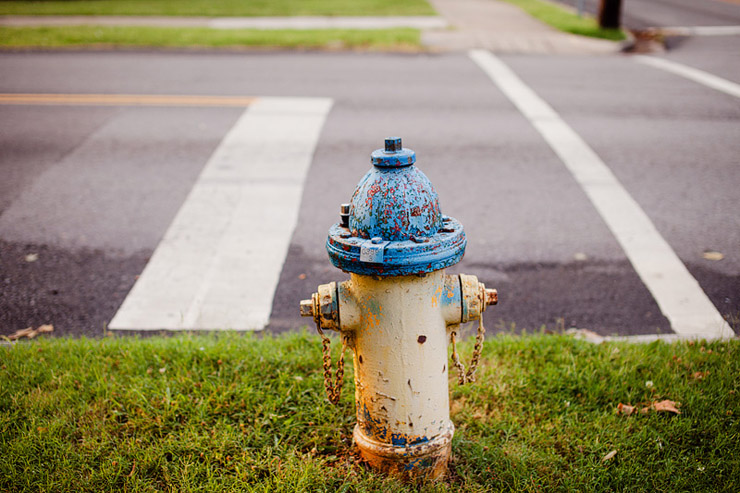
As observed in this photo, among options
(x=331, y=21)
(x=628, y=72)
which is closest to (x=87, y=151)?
(x=628, y=72)

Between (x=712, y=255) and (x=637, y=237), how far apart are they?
53 centimetres

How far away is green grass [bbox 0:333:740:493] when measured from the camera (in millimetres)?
2590

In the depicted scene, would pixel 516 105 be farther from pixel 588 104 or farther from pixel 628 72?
pixel 628 72

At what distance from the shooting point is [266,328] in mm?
3875

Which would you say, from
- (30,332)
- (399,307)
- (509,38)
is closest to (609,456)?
(399,307)

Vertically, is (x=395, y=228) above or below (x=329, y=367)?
above

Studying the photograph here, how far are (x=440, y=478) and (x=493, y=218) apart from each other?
3.04m

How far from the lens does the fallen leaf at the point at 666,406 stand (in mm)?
2945

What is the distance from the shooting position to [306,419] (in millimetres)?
2965

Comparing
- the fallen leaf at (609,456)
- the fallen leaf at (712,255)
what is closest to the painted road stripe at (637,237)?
the fallen leaf at (712,255)

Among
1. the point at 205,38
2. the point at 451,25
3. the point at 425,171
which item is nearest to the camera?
the point at 425,171

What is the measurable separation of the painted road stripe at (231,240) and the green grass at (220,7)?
1077cm

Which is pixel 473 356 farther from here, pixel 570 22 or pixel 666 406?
pixel 570 22

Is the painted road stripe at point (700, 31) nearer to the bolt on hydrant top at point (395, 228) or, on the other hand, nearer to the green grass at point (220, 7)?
the green grass at point (220, 7)
